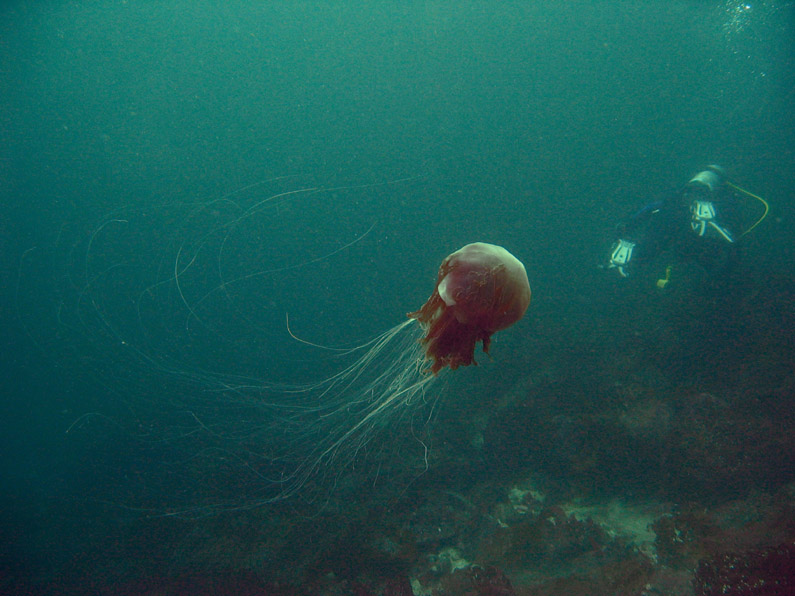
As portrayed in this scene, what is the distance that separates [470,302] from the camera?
7.26 feet

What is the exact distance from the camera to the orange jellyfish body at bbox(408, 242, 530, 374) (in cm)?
223

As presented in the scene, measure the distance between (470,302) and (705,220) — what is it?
676 cm

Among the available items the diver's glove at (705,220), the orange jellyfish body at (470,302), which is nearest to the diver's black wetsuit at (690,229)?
the diver's glove at (705,220)

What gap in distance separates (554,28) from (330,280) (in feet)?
83.7

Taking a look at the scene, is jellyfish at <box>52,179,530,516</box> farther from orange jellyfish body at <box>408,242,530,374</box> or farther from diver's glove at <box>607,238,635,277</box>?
diver's glove at <box>607,238,635,277</box>

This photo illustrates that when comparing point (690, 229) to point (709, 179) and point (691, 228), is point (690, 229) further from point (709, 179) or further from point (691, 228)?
point (709, 179)

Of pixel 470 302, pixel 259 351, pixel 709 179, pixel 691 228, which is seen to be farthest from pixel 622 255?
pixel 259 351

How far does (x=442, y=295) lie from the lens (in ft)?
7.46

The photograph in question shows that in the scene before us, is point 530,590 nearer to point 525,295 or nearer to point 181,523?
point 525,295

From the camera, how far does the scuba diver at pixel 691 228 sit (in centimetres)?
637

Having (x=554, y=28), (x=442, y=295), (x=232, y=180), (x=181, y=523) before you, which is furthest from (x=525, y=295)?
(x=554, y=28)

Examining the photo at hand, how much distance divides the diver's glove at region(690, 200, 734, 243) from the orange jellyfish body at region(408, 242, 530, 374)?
20.3 feet

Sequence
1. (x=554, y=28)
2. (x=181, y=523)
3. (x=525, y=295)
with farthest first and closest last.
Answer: (x=554, y=28) < (x=181, y=523) < (x=525, y=295)

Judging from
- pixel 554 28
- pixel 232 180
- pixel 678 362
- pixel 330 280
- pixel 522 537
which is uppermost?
pixel 554 28
